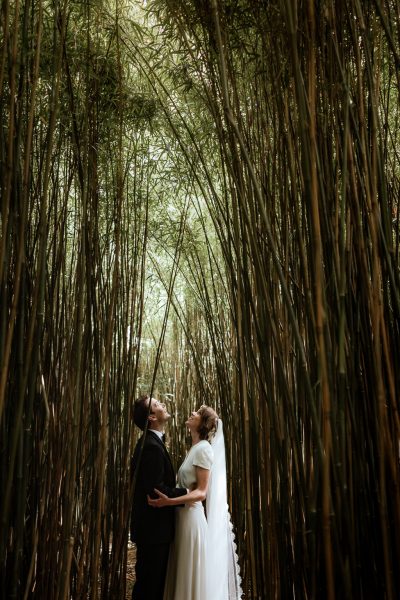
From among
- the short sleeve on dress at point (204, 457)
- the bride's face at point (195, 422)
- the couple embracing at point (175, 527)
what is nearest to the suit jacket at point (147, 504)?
the couple embracing at point (175, 527)

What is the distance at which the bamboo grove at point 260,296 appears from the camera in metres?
1.32

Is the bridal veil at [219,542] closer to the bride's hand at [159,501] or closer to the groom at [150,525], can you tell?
the groom at [150,525]

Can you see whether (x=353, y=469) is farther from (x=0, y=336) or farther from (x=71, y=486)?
(x=0, y=336)

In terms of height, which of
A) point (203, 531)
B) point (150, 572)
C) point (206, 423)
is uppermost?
point (206, 423)

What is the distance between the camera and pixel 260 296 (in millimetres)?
1704

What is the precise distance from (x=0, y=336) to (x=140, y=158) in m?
1.76

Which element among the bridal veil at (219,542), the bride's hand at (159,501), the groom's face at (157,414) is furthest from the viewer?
the groom's face at (157,414)

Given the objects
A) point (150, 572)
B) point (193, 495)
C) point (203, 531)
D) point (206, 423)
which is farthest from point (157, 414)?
point (150, 572)

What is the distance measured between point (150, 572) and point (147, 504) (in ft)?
0.92

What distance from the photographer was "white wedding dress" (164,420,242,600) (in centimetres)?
240

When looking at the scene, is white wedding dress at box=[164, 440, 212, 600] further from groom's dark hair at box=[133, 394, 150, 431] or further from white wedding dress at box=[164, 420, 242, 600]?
groom's dark hair at box=[133, 394, 150, 431]

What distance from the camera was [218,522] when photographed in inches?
103

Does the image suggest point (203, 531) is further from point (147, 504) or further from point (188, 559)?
point (147, 504)

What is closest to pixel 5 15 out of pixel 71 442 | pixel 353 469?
pixel 71 442
